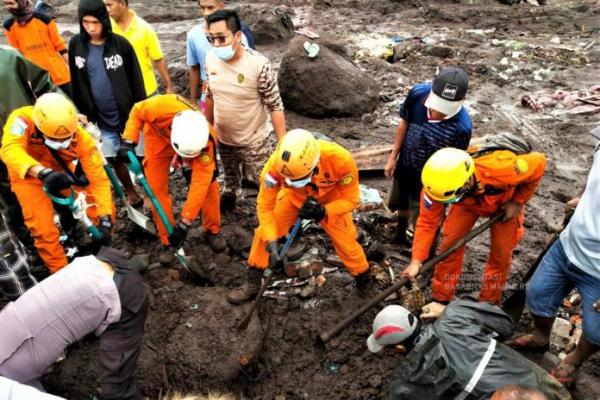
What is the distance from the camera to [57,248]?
3.60 meters

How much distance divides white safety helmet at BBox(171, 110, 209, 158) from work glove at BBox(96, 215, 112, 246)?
80cm

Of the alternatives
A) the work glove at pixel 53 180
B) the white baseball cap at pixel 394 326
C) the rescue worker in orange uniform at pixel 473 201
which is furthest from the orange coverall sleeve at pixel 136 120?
the white baseball cap at pixel 394 326

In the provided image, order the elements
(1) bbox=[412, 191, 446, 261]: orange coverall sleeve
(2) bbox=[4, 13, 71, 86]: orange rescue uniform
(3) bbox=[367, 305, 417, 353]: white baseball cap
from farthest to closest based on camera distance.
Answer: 1. (2) bbox=[4, 13, 71, 86]: orange rescue uniform
2. (1) bbox=[412, 191, 446, 261]: orange coverall sleeve
3. (3) bbox=[367, 305, 417, 353]: white baseball cap

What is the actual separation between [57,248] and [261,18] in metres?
7.68

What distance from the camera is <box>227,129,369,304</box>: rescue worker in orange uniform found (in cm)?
312

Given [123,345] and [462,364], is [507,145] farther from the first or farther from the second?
[123,345]

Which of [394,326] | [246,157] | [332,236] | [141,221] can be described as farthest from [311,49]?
[394,326]

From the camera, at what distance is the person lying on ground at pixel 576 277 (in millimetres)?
2770

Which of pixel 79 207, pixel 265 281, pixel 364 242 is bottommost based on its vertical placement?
pixel 364 242

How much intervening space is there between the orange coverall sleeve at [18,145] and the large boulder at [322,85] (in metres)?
4.27

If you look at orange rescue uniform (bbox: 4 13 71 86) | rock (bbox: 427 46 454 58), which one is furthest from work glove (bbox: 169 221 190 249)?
rock (bbox: 427 46 454 58)

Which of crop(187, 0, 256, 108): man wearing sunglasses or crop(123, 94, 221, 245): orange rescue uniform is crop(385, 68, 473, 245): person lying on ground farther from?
crop(187, 0, 256, 108): man wearing sunglasses

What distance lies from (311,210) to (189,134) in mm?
1087

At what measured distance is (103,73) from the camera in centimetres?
413
